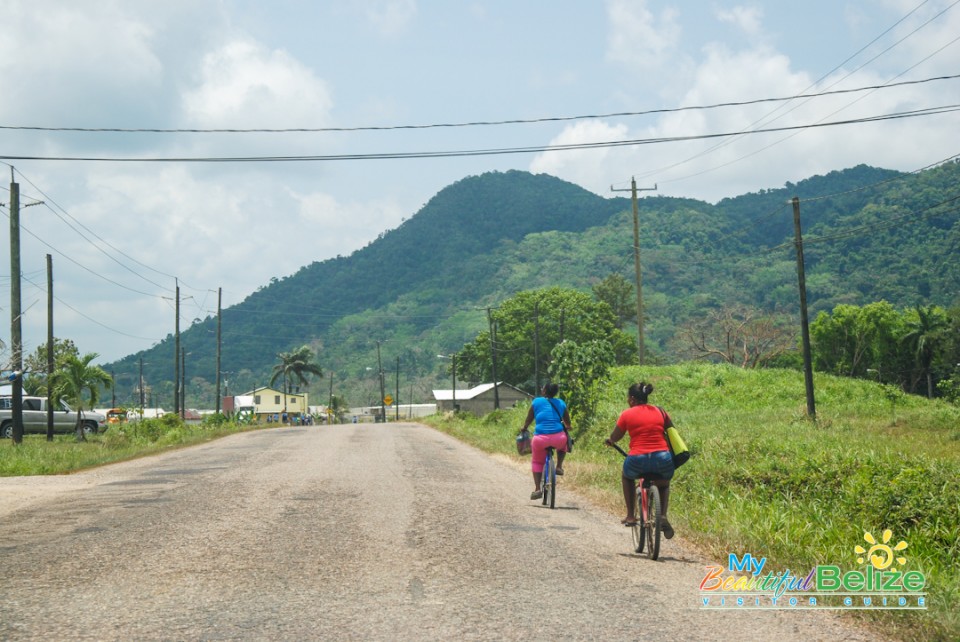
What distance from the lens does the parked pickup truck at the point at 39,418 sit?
1764 inches

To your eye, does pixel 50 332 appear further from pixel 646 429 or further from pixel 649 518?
pixel 649 518

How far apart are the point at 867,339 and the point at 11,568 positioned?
9529 cm

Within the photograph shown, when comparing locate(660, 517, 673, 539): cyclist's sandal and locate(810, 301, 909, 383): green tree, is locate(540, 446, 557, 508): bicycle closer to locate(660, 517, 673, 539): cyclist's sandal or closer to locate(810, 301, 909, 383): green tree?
locate(660, 517, 673, 539): cyclist's sandal

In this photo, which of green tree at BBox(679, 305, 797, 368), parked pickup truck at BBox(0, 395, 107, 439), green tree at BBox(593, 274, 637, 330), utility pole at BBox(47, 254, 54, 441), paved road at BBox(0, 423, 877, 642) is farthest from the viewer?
green tree at BBox(593, 274, 637, 330)

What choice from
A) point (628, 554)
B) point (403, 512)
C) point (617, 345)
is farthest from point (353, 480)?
point (617, 345)

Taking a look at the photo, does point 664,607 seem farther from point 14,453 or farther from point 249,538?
point 14,453

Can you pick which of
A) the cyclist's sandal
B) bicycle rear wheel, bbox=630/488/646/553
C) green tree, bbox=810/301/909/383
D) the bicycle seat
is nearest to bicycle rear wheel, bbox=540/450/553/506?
bicycle rear wheel, bbox=630/488/646/553

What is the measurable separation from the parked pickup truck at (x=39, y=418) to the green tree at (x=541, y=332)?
160ft

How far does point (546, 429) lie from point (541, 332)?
78472 millimetres

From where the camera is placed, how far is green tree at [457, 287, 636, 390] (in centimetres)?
9319

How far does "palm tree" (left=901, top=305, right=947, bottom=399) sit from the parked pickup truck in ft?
247

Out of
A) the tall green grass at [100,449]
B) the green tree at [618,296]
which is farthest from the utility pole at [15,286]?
the green tree at [618,296]

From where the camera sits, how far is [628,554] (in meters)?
10.1

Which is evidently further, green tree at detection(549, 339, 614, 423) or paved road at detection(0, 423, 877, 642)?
green tree at detection(549, 339, 614, 423)
